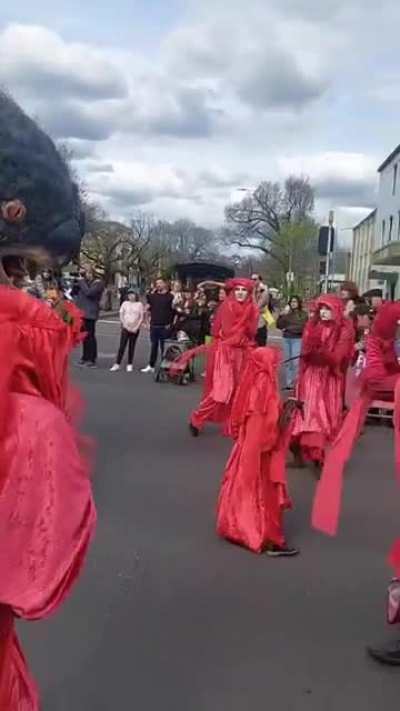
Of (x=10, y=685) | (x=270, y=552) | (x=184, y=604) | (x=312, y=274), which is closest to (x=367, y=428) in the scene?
(x=270, y=552)

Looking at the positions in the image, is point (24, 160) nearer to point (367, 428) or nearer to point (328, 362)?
point (328, 362)

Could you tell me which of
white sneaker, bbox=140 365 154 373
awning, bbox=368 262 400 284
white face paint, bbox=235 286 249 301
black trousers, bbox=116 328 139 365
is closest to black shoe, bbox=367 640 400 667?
white face paint, bbox=235 286 249 301

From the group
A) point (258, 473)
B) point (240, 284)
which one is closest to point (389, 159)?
point (240, 284)

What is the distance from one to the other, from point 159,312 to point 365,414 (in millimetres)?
11412

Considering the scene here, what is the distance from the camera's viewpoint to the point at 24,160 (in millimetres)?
1612

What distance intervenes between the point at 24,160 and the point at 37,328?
0.32 m

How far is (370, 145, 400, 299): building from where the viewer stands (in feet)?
126

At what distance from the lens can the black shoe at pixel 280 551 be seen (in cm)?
495

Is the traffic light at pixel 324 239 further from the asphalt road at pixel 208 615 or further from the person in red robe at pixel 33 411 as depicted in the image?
the person in red robe at pixel 33 411

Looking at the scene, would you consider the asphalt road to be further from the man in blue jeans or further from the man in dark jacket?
the man in blue jeans

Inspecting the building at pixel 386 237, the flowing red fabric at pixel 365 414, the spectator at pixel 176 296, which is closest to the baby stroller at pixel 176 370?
the spectator at pixel 176 296

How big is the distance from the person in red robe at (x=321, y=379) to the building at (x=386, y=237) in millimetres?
26957

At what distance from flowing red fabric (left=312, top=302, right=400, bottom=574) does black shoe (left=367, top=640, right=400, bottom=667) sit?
375 millimetres

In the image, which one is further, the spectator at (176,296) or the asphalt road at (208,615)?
the spectator at (176,296)
